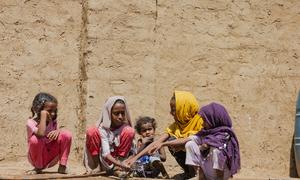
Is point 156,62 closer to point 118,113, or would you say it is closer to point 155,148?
point 118,113

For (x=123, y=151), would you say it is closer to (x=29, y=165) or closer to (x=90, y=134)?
(x=90, y=134)

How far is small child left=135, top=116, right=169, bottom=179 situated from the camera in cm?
582

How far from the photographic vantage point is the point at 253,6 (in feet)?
24.5

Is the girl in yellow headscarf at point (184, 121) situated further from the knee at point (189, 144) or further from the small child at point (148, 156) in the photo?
the knee at point (189, 144)

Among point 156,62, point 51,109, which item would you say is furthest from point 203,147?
point 156,62

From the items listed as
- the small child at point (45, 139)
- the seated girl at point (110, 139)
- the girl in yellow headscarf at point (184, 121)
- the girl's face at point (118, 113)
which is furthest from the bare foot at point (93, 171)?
the girl in yellow headscarf at point (184, 121)

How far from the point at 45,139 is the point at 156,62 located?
5.71 feet

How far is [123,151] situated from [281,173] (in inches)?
85.1

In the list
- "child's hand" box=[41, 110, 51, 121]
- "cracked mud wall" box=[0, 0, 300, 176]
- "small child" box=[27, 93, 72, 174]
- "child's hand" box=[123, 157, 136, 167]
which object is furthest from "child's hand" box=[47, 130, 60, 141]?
"cracked mud wall" box=[0, 0, 300, 176]

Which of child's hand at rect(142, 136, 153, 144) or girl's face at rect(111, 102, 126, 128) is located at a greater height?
girl's face at rect(111, 102, 126, 128)

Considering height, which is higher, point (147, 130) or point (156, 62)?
point (156, 62)

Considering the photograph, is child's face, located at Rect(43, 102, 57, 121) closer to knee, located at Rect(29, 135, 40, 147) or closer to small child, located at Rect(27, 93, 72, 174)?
small child, located at Rect(27, 93, 72, 174)

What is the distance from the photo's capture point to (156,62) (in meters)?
7.10

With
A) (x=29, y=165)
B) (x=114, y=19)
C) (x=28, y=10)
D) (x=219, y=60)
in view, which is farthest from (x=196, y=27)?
(x=29, y=165)
